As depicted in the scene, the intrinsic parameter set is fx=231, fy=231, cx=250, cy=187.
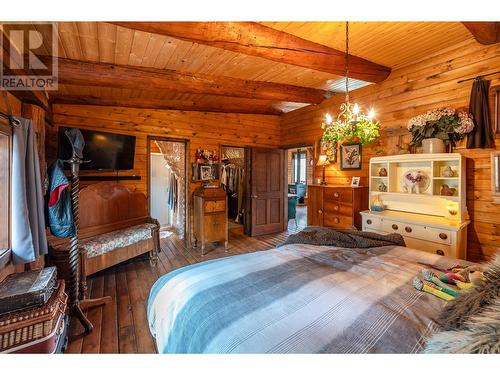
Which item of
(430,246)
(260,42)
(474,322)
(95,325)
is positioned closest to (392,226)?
(430,246)

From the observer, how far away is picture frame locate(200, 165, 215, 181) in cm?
459

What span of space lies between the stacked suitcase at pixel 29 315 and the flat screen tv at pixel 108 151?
2.17 meters

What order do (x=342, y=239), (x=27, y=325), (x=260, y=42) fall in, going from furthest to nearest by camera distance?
(x=260, y=42)
(x=342, y=239)
(x=27, y=325)

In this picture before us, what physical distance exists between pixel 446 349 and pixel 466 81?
3107 millimetres

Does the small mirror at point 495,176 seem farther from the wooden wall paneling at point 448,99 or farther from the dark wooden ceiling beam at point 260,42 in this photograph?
the dark wooden ceiling beam at point 260,42

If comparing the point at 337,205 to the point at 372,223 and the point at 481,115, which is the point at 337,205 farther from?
the point at 481,115

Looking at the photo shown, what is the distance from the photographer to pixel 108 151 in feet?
11.6

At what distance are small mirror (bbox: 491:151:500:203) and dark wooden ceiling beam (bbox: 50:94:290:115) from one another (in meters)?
3.31

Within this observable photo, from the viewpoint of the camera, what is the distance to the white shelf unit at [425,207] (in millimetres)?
2461

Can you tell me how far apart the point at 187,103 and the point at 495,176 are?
4305 millimetres

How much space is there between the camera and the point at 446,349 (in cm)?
74

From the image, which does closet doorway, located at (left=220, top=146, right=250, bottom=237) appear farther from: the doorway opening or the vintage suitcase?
the vintage suitcase

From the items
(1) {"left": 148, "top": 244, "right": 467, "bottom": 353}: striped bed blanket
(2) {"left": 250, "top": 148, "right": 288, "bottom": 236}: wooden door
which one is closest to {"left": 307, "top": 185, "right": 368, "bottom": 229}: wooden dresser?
(2) {"left": 250, "top": 148, "right": 288, "bottom": 236}: wooden door

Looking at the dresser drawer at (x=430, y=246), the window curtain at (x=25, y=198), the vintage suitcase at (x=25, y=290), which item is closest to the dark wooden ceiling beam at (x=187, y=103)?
the window curtain at (x=25, y=198)
